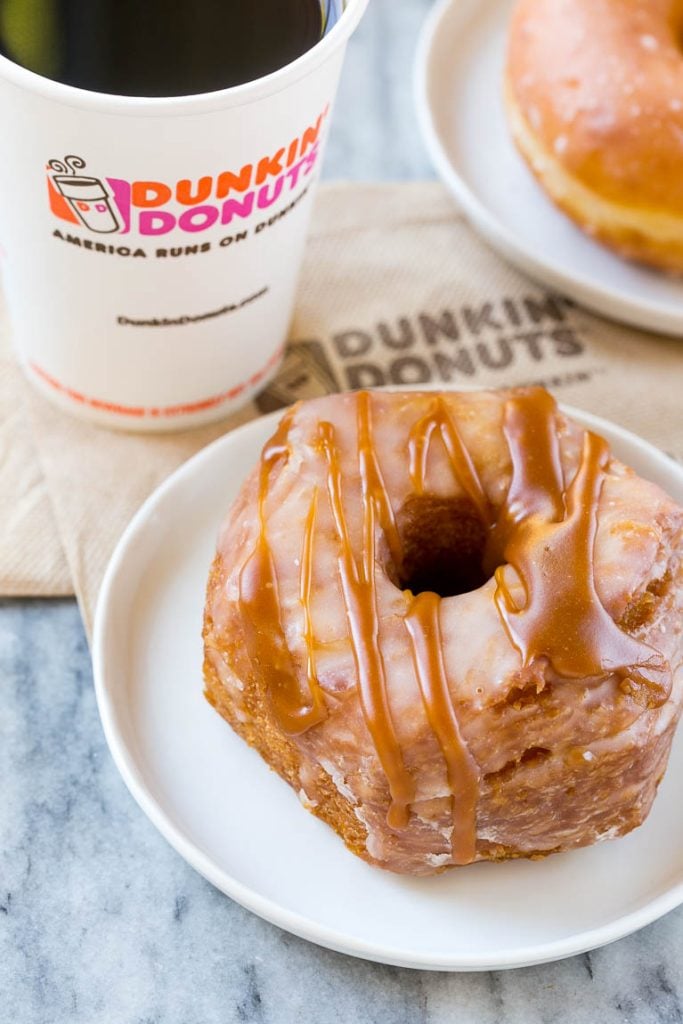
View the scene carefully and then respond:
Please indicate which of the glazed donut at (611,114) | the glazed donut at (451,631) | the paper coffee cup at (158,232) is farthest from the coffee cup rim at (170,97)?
the glazed donut at (611,114)

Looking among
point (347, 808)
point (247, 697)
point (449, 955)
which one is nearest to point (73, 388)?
point (247, 697)

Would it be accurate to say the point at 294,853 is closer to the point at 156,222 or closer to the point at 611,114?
the point at 156,222

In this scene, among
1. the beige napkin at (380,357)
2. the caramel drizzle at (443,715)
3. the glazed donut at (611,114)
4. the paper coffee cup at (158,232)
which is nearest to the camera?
the caramel drizzle at (443,715)

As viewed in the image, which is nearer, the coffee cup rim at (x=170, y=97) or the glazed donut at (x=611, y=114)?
the coffee cup rim at (x=170, y=97)

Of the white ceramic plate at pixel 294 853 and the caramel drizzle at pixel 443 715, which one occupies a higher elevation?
the caramel drizzle at pixel 443 715

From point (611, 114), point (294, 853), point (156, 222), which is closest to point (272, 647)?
point (294, 853)

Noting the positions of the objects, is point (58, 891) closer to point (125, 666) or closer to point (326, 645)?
point (125, 666)

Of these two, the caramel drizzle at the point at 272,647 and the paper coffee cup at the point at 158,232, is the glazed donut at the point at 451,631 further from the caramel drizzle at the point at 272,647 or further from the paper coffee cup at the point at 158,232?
the paper coffee cup at the point at 158,232
